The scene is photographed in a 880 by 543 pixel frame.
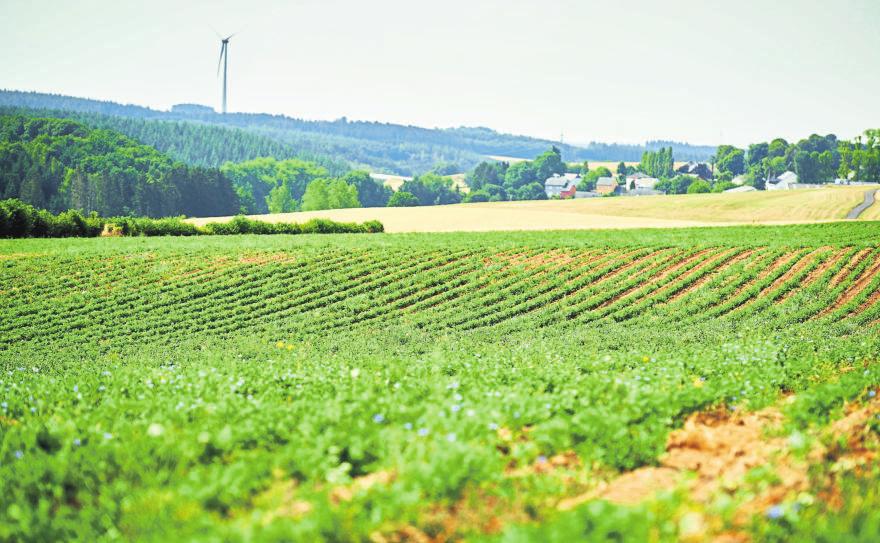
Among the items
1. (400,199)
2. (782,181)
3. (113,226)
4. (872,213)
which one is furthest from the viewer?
(782,181)

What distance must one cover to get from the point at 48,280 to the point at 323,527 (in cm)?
3194

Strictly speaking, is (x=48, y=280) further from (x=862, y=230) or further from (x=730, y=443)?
(x=862, y=230)

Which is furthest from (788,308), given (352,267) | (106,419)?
(106,419)

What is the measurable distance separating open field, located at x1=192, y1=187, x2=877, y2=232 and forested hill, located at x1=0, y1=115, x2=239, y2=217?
52252 millimetres

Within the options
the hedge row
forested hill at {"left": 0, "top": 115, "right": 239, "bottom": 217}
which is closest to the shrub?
forested hill at {"left": 0, "top": 115, "right": 239, "bottom": 217}

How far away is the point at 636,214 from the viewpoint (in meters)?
82.1

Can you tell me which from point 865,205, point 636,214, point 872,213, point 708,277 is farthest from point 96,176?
point 708,277

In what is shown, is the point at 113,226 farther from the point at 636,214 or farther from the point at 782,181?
the point at 782,181

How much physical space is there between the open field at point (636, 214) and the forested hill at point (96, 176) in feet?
171

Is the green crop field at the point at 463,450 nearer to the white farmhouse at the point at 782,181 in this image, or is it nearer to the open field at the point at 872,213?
the open field at the point at 872,213

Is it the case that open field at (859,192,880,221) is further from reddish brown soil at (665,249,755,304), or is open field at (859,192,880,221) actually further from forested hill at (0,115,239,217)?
forested hill at (0,115,239,217)

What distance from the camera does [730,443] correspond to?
5.89m

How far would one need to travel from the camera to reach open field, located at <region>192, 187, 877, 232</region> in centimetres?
6688

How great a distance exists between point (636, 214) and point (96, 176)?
287ft
